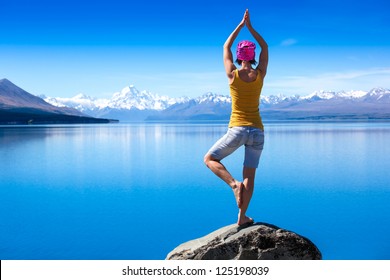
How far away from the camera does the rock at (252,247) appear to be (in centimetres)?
785

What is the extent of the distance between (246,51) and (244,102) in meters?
0.85

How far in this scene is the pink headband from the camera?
25.0 feet

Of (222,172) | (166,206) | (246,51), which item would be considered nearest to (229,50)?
(246,51)

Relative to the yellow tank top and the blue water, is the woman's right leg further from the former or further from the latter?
the blue water

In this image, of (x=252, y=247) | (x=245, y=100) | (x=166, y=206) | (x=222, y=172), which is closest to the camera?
(x=245, y=100)

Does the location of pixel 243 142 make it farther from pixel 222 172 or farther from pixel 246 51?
pixel 246 51

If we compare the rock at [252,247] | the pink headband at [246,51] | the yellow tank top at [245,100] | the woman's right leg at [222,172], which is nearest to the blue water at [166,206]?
the rock at [252,247]

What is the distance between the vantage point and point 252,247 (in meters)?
7.86

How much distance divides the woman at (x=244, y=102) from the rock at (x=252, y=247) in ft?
2.65

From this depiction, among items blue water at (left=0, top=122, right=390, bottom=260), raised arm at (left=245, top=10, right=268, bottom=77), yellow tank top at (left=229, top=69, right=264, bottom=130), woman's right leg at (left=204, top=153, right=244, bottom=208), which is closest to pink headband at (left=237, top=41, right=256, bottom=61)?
raised arm at (left=245, top=10, right=268, bottom=77)

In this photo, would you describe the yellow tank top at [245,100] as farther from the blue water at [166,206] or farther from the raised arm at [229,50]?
the blue water at [166,206]

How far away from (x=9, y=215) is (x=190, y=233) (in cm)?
827

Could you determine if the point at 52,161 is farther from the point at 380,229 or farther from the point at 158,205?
the point at 380,229
